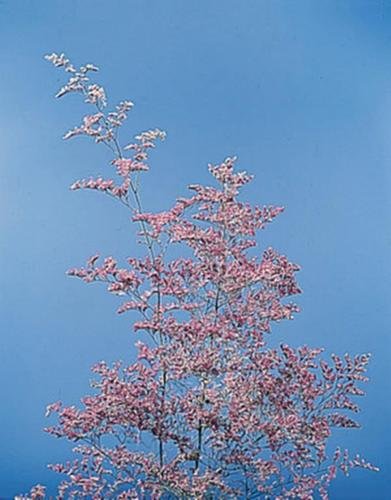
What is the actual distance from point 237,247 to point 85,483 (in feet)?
2.37

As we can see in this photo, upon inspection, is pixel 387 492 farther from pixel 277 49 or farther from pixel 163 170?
pixel 277 49

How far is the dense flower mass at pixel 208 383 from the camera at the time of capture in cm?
186

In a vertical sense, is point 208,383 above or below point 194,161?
below

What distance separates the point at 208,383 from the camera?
1891 mm

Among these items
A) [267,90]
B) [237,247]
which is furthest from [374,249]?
[237,247]

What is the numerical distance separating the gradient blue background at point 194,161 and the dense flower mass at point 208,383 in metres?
1.26

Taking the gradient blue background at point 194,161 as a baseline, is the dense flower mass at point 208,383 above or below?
below

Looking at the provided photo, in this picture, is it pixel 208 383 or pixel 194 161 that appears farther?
pixel 194 161

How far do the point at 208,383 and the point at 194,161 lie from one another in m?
1.60

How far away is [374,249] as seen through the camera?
329 cm

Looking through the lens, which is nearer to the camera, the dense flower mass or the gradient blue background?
the dense flower mass

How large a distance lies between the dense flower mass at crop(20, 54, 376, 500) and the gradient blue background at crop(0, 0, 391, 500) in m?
1.26

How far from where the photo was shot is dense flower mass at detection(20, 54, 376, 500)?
73.2 inches

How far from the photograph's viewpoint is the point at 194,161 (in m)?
3.31
